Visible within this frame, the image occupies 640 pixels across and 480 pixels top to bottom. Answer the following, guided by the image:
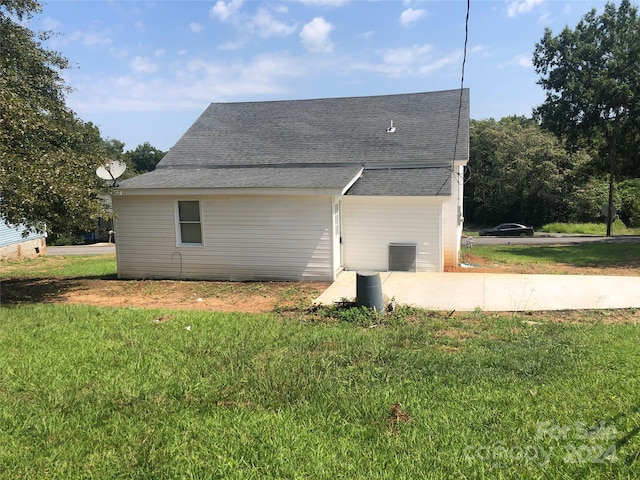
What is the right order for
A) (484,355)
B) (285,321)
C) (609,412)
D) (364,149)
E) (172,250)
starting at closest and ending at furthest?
1. (609,412)
2. (484,355)
3. (285,321)
4. (172,250)
5. (364,149)

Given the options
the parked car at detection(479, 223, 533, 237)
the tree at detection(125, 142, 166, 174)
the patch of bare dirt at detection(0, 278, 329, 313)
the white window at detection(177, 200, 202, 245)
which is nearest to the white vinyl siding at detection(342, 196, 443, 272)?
the patch of bare dirt at detection(0, 278, 329, 313)

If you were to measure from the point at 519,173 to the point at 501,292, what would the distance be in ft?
133

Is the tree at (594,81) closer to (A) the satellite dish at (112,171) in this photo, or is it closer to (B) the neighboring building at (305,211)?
(B) the neighboring building at (305,211)

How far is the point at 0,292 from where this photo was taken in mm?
11461

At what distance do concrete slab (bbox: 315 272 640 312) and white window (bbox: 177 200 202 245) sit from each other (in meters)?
4.22

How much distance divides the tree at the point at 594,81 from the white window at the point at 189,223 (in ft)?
82.4

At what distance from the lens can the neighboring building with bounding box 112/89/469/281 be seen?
11.8 m

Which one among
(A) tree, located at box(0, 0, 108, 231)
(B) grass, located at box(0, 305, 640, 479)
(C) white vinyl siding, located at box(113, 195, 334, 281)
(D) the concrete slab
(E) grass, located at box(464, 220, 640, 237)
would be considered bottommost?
(E) grass, located at box(464, 220, 640, 237)

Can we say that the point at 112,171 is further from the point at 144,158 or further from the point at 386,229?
the point at 144,158

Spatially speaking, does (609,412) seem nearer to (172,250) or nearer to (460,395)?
(460,395)

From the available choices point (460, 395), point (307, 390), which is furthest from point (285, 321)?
point (460, 395)

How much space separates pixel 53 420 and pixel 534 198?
49.1m

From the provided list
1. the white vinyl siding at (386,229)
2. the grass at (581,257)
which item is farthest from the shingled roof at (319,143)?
the grass at (581,257)

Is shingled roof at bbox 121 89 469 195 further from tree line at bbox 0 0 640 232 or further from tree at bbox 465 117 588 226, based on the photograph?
tree at bbox 465 117 588 226
